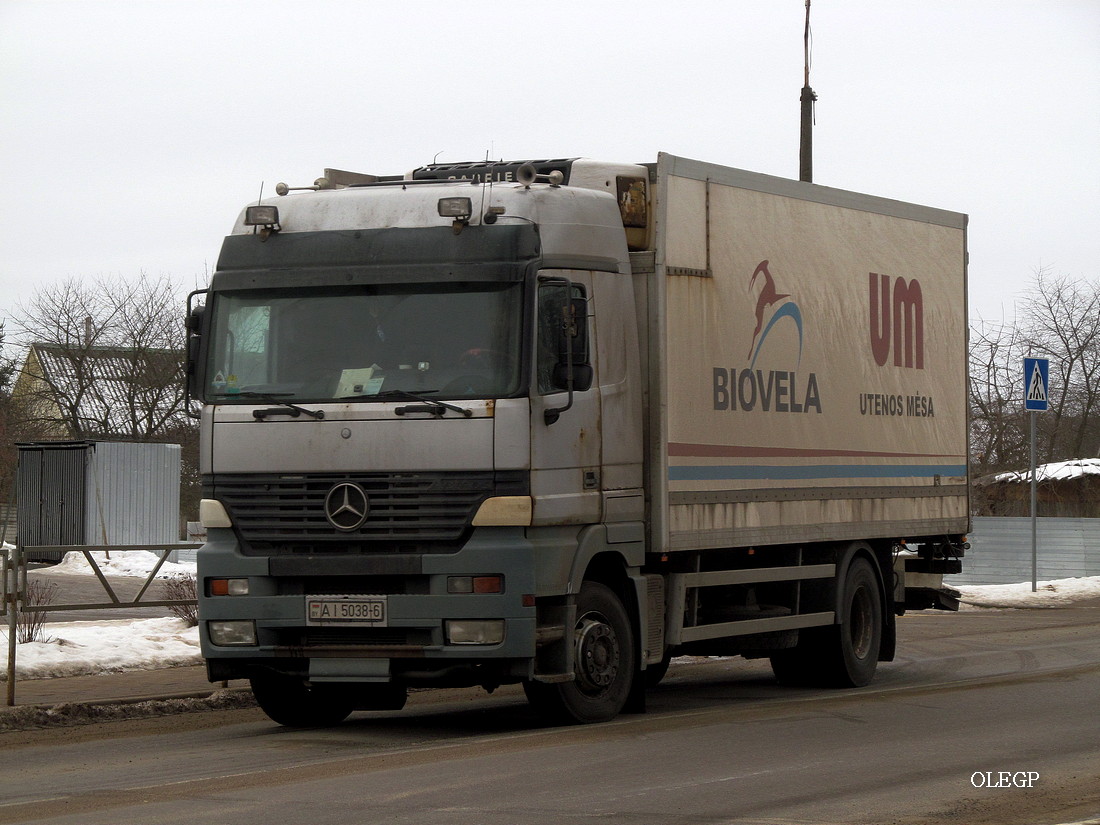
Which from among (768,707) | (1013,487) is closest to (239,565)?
(768,707)

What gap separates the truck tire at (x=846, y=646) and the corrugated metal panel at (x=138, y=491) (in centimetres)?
1889

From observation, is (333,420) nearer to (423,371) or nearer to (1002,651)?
(423,371)

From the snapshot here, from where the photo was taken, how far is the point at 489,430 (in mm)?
9992

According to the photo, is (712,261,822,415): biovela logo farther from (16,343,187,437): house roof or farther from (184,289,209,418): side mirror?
(16,343,187,437): house roof

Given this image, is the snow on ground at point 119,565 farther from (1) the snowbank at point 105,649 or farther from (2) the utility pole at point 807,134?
(2) the utility pole at point 807,134

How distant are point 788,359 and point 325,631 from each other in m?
4.57

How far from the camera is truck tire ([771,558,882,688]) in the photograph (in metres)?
13.9

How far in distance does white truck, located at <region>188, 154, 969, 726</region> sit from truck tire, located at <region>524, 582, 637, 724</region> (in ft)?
0.06

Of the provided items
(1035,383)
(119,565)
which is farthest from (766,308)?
(1035,383)

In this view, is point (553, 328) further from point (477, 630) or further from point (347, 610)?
point (347, 610)

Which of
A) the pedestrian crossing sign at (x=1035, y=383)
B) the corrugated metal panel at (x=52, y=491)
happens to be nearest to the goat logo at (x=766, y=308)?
the pedestrian crossing sign at (x=1035, y=383)

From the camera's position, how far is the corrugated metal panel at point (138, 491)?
30.4m

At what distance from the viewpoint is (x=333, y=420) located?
1024 cm

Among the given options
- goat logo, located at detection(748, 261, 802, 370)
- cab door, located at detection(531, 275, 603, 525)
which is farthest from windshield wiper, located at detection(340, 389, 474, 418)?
goat logo, located at detection(748, 261, 802, 370)
